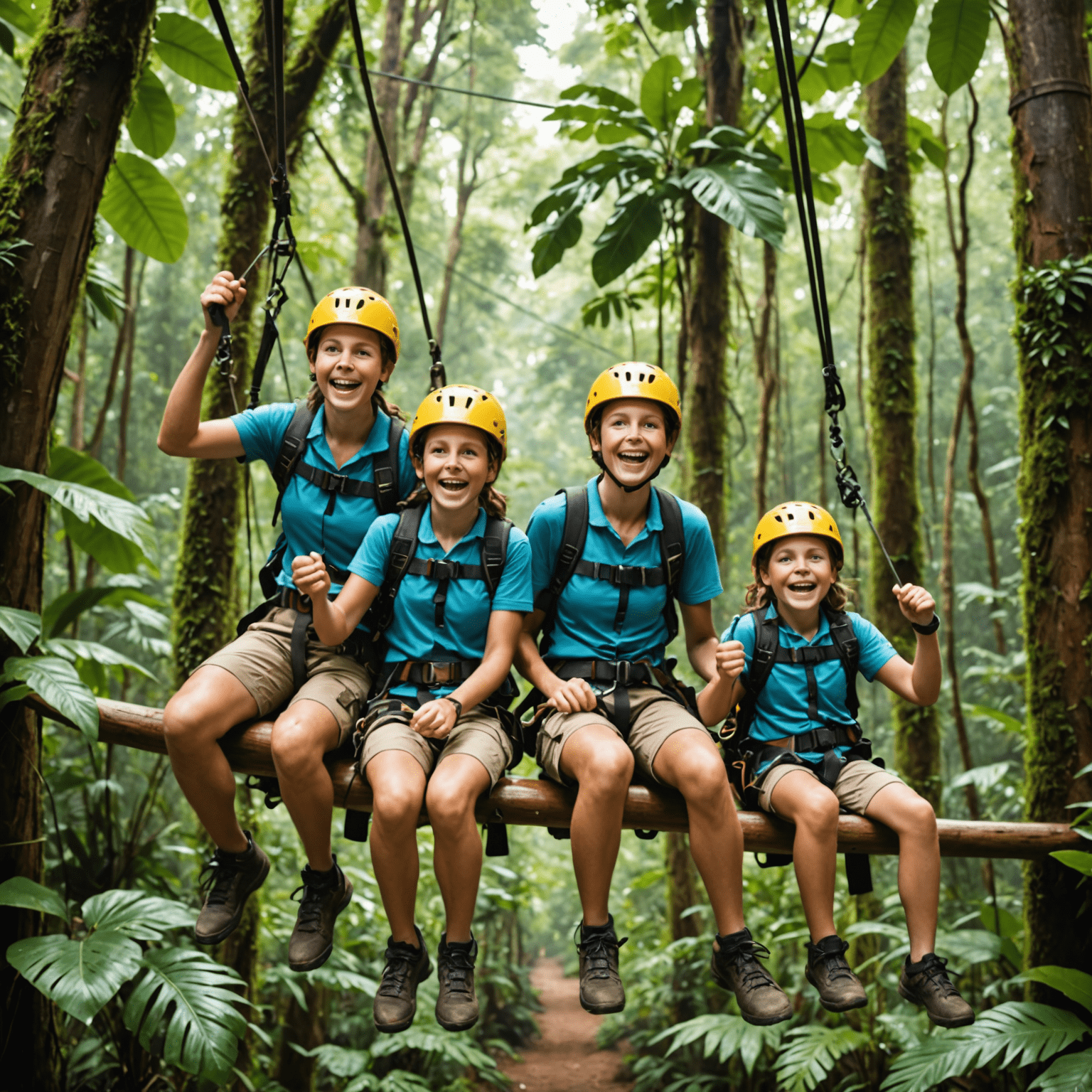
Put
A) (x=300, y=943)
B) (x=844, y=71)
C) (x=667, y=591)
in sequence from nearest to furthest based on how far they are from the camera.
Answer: (x=300, y=943) → (x=667, y=591) → (x=844, y=71)

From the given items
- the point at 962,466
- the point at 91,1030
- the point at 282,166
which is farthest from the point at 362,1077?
the point at 962,466

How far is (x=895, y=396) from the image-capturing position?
569 centimetres

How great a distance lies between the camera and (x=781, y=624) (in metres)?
3.14

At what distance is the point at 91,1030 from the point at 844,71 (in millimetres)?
6177

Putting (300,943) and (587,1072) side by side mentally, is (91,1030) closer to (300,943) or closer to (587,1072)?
(300,943)

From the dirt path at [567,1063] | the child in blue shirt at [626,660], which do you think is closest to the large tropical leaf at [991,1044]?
the child in blue shirt at [626,660]

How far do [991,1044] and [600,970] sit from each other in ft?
6.29

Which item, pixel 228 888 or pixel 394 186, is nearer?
pixel 228 888

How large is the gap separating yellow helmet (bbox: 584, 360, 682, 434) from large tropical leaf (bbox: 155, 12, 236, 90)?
2602mm

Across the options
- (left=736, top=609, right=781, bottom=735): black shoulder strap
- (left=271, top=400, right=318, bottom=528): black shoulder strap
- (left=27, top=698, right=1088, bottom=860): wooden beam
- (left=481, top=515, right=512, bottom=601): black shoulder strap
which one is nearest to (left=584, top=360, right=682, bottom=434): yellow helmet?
(left=481, top=515, right=512, bottom=601): black shoulder strap

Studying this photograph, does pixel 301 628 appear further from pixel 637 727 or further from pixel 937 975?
pixel 937 975

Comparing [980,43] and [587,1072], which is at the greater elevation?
[980,43]

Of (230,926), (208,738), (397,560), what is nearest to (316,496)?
(397,560)

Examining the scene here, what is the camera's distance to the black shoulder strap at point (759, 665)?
10.0ft
